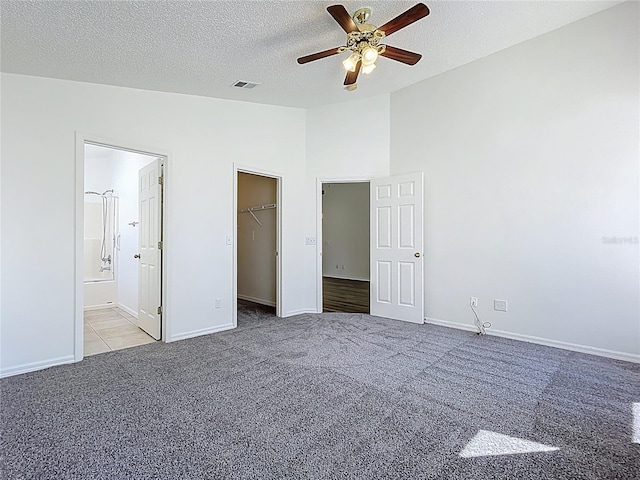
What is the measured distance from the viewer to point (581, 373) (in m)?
2.83

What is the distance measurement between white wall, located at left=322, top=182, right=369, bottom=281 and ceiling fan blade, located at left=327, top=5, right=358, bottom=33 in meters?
6.36

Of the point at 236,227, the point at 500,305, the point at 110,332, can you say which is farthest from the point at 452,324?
the point at 110,332

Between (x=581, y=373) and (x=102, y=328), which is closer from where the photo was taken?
(x=581, y=373)

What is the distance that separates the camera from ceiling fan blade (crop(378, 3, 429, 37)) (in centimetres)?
230

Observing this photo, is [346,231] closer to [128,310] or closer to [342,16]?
[128,310]

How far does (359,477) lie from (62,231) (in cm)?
318

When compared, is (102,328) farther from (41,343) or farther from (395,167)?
(395,167)

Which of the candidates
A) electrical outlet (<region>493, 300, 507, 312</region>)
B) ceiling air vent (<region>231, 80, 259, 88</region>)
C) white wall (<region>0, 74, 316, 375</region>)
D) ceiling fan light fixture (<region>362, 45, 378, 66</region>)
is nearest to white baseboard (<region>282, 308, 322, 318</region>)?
white wall (<region>0, 74, 316, 375</region>)

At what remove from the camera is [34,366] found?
2.93m

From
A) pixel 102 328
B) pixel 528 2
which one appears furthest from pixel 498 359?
pixel 102 328

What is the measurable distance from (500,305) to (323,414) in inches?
108

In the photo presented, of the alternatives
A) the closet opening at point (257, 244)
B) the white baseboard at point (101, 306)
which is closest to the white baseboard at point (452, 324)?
the closet opening at point (257, 244)

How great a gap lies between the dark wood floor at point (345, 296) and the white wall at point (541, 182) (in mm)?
1514

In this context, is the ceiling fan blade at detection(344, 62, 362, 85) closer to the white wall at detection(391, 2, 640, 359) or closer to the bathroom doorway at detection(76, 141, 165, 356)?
the white wall at detection(391, 2, 640, 359)
